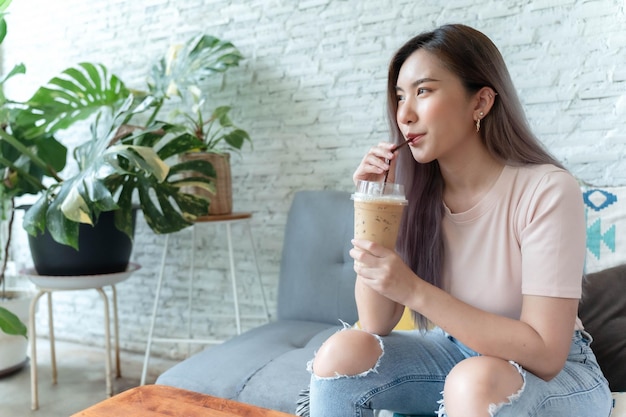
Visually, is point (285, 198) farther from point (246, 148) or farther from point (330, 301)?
point (330, 301)

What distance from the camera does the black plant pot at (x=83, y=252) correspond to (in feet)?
6.89

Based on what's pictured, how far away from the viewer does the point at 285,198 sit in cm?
246

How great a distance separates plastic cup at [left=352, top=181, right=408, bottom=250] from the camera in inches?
38.7

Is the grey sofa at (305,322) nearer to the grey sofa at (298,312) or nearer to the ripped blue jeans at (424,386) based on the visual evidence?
the grey sofa at (298,312)

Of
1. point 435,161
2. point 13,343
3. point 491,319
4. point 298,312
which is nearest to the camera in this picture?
point 491,319

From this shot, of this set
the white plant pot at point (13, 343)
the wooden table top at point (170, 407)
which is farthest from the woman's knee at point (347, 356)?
the white plant pot at point (13, 343)

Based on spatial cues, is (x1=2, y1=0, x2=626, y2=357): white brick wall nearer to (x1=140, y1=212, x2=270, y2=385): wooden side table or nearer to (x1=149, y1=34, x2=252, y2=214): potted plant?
(x1=140, y1=212, x2=270, y2=385): wooden side table

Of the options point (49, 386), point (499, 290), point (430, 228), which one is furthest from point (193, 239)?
point (499, 290)

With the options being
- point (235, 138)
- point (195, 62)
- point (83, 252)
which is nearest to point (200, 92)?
point (195, 62)

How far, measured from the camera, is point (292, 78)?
2393 mm

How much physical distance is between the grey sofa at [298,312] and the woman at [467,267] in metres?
0.47

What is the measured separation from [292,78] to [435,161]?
1264 mm

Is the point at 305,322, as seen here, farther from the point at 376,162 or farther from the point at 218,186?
the point at 376,162

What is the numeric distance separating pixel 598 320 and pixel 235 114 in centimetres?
175
